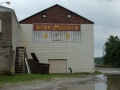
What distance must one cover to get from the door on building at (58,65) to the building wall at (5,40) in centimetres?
1118

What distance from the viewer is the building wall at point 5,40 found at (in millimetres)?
24100

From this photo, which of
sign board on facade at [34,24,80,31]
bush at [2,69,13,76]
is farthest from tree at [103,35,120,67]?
bush at [2,69,13,76]

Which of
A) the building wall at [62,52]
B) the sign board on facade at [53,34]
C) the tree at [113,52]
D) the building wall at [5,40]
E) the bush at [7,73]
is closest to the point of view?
the bush at [7,73]

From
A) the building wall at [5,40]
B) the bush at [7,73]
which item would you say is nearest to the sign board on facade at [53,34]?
the building wall at [5,40]

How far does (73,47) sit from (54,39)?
2.73 metres

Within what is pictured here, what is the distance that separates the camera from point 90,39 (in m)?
35.0

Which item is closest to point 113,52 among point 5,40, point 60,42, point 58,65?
point 58,65

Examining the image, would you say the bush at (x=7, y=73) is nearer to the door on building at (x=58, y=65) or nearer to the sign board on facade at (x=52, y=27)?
the door on building at (x=58, y=65)

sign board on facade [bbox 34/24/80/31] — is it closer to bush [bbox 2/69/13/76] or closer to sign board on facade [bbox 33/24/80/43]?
sign board on facade [bbox 33/24/80/43]

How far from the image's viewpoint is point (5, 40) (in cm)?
2442

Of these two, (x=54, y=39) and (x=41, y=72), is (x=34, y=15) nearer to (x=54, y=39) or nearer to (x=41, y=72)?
(x=54, y=39)

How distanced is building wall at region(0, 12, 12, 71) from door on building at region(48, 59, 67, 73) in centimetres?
1118

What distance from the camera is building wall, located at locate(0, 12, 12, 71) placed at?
2410 cm

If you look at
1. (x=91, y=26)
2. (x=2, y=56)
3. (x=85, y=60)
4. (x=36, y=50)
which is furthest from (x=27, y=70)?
(x=91, y=26)
